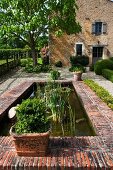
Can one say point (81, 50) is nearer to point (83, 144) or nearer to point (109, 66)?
point (109, 66)

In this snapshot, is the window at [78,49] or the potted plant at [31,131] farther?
the window at [78,49]

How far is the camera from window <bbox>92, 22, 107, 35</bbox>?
83.7 ft

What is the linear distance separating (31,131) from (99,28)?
22907 mm

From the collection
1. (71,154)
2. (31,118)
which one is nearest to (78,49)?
(31,118)

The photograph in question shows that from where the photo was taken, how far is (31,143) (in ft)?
13.7

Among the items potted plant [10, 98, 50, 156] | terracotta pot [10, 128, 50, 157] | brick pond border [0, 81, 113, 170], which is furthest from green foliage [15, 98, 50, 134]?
brick pond border [0, 81, 113, 170]

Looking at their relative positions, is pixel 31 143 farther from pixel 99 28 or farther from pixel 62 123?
pixel 99 28

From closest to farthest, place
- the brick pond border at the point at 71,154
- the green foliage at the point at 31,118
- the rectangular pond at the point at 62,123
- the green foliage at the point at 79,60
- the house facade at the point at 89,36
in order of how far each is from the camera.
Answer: the brick pond border at the point at 71,154, the green foliage at the point at 31,118, the rectangular pond at the point at 62,123, the green foliage at the point at 79,60, the house facade at the point at 89,36

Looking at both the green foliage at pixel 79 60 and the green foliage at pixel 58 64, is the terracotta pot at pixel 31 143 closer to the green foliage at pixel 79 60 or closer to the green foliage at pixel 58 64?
the green foliage at pixel 79 60

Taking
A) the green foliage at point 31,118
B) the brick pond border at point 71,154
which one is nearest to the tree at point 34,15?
the brick pond border at point 71,154

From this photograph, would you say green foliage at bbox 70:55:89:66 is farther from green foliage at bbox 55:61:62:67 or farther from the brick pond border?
the brick pond border

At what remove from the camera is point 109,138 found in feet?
16.9

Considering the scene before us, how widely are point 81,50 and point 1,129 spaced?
20.2m

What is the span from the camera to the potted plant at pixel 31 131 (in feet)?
13.7
